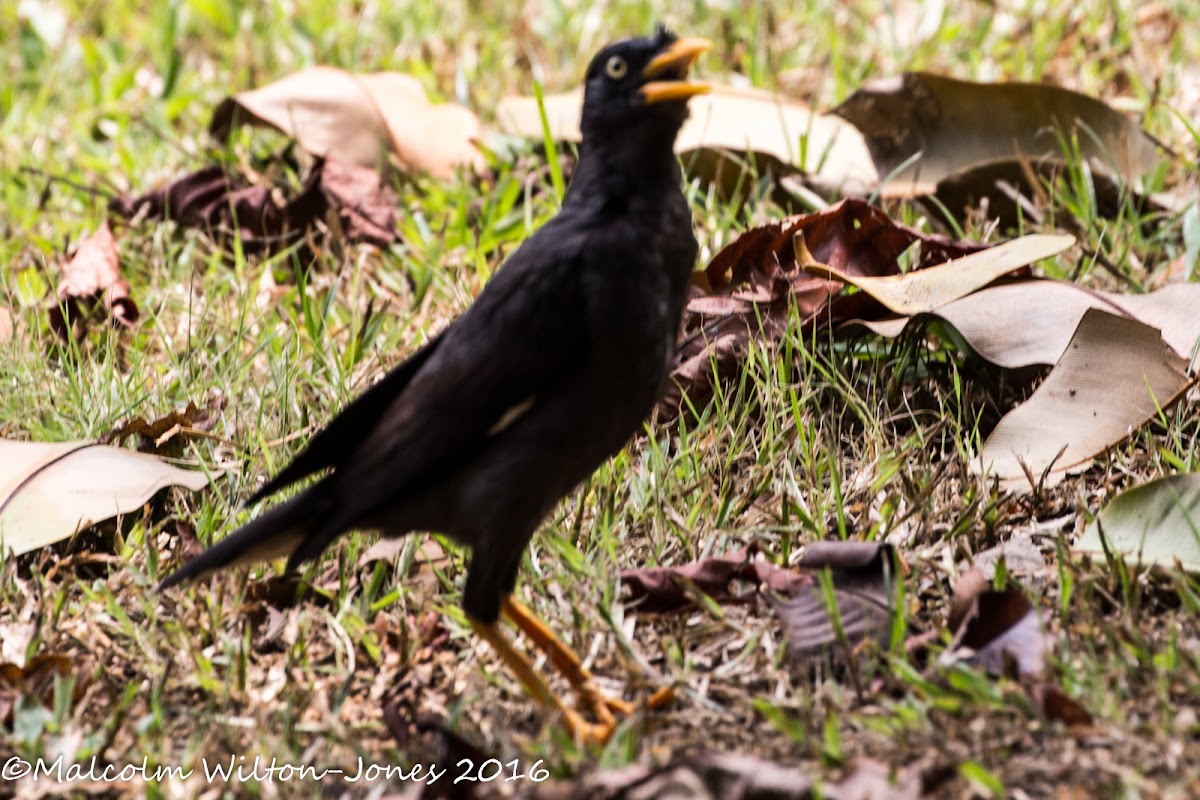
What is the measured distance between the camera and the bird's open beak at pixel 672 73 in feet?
11.8

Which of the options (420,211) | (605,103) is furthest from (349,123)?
(605,103)

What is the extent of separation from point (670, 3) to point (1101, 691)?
16.3ft

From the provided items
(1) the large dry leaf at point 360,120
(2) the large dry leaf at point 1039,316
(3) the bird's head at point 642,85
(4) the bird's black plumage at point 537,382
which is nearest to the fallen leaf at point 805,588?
(4) the bird's black plumage at point 537,382

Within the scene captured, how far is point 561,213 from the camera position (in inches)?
146

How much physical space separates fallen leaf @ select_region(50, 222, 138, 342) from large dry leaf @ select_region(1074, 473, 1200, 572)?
3.25 meters

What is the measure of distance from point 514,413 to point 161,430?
146 centimetres

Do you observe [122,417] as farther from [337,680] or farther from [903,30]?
[903,30]

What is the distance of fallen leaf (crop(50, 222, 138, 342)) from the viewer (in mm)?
5195

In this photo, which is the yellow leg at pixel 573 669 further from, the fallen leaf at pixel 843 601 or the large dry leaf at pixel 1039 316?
the large dry leaf at pixel 1039 316

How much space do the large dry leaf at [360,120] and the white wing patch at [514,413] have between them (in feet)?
9.05

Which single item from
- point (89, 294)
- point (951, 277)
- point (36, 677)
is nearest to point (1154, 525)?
point (951, 277)

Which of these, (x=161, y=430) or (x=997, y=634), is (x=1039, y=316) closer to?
(x=997, y=634)

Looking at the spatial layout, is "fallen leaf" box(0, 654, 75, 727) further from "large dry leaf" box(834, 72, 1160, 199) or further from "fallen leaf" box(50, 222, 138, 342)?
"large dry leaf" box(834, 72, 1160, 199)

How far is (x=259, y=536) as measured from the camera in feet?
11.7
